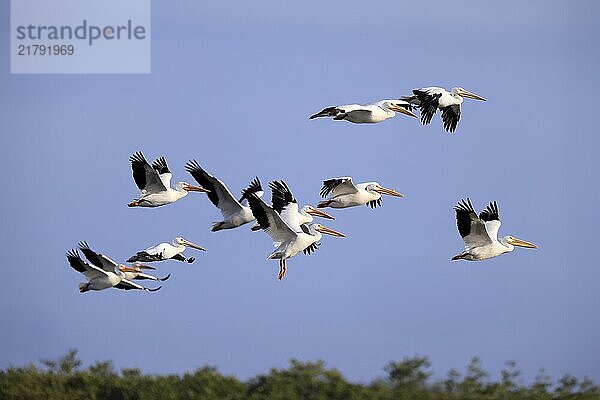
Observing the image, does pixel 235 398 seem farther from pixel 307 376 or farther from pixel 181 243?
pixel 181 243

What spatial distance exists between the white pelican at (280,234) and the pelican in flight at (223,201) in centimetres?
141

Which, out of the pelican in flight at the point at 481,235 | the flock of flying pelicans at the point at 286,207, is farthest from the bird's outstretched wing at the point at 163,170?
the pelican in flight at the point at 481,235

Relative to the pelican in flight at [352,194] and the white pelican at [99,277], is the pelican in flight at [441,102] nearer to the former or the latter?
the pelican in flight at [352,194]

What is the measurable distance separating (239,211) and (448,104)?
364 centimetres

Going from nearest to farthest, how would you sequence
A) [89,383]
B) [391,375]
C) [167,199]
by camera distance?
[167,199]
[391,375]
[89,383]

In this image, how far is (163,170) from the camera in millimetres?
27750

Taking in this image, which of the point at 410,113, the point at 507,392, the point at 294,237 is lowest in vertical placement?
the point at 507,392

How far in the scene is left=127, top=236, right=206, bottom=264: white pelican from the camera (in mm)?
27391

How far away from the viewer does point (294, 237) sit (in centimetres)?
2562

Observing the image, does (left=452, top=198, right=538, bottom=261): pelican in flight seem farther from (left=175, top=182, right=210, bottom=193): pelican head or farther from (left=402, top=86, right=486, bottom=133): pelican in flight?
(left=175, top=182, right=210, bottom=193): pelican head

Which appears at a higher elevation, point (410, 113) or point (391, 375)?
point (410, 113)

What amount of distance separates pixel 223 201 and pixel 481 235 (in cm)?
421

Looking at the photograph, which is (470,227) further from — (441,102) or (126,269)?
(126,269)

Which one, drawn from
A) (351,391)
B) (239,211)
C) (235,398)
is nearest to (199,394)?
(235,398)
